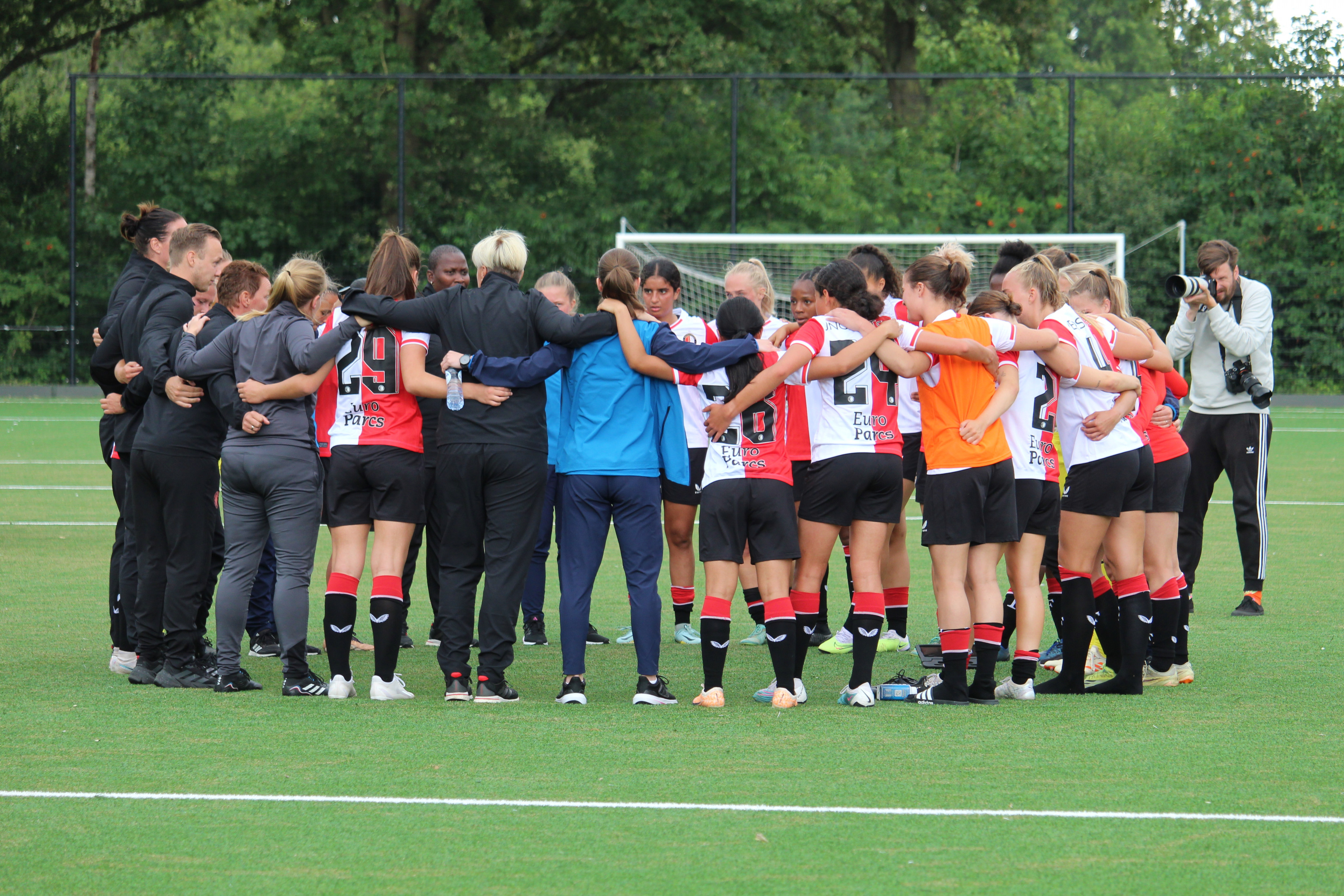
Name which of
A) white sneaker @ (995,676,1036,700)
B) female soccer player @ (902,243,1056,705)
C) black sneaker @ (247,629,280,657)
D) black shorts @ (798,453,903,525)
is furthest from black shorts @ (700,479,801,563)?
black sneaker @ (247,629,280,657)

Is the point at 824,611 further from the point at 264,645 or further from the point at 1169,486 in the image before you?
the point at 264,645

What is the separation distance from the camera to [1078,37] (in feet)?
177

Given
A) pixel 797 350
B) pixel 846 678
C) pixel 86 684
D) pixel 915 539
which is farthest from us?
pixel 915 539

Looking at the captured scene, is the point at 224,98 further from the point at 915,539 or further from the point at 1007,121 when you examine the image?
the point at 915,539

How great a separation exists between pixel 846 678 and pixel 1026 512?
3.89 ft

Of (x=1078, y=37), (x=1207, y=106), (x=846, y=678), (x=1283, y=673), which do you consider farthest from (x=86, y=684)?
(x=1078, y=37)

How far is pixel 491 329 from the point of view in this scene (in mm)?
5637

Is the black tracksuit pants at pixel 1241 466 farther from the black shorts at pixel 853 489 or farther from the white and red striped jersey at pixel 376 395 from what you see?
the white and red striped jersey at pixel 376 395

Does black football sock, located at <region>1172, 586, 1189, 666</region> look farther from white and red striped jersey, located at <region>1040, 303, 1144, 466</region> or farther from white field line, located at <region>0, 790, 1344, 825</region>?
white field line, located at <region>0, 790, 1344, 825</region>

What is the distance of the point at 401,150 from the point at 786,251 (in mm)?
7205

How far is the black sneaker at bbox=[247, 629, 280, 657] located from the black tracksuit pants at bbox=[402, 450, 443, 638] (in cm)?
66

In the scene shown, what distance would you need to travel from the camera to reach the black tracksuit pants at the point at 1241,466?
25.7ft

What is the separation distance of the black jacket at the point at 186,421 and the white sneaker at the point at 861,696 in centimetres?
281

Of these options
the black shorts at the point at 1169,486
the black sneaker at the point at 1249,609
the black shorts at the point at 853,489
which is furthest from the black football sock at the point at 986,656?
the black sneaker at the point at 1249,609
